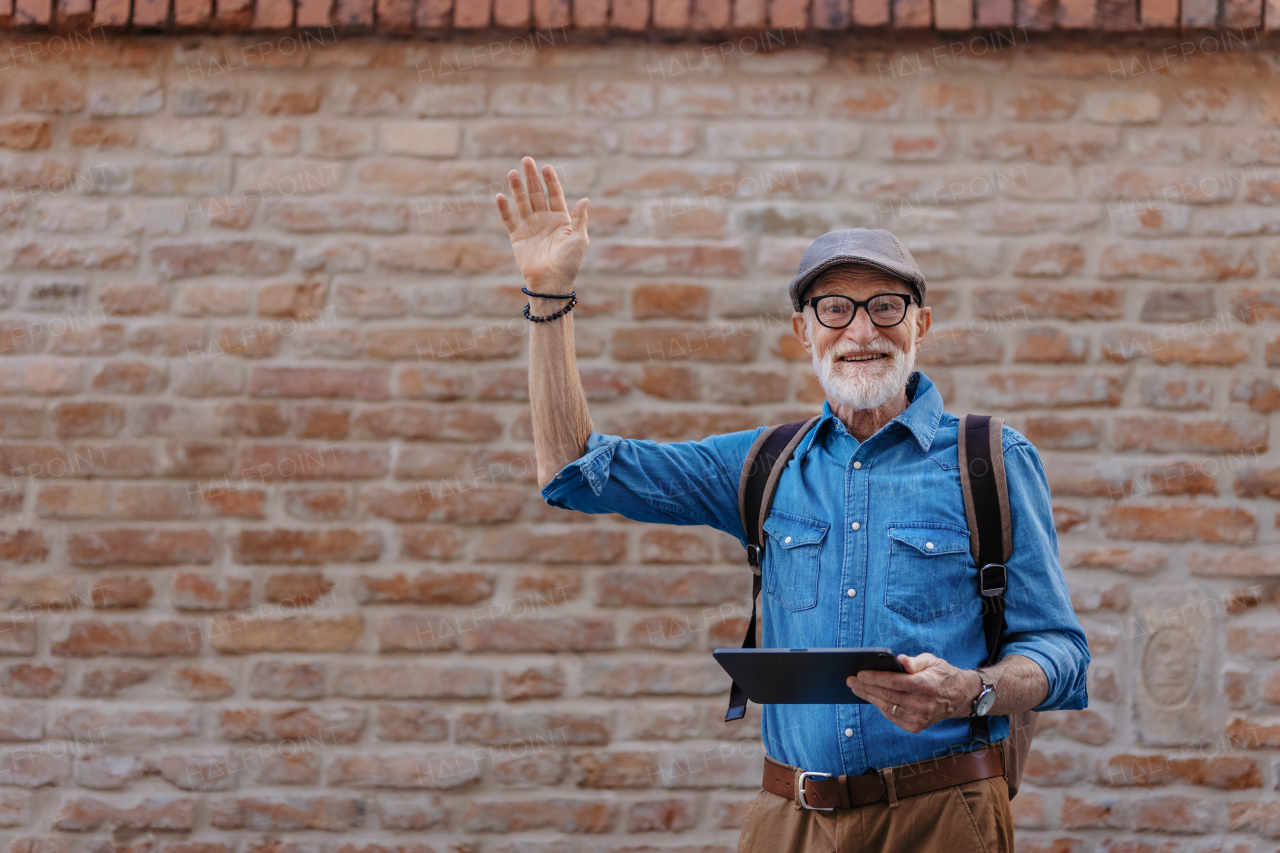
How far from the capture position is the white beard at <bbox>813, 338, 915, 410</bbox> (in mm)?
1873

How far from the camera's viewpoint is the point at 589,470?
6.22 ft

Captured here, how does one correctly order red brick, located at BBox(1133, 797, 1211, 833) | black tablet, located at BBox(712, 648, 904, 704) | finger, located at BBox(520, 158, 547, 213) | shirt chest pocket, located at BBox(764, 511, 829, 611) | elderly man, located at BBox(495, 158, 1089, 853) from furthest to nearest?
1. red brick, located at BBox(1133, 797, 1211, 833)
2. finger, located at BBox(520, 158, 547, 213)
3. shirt chest pocket, located at BBox(764, 511, 829, 611)
4. elderly man, located at BBox(495, 158, 1089, 853)
5. black tablet, located at BBox(712, 648, 904, 704)

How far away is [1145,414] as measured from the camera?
2.86 m

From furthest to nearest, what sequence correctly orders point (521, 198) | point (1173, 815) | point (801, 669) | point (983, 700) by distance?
point (1173, 815), point (521, 198), point (983, 700), point (801, 669)

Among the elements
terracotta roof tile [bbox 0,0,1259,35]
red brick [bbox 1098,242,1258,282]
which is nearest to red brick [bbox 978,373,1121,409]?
red brick [bbox 1098,242,1258,282]

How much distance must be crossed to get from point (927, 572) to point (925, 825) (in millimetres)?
464

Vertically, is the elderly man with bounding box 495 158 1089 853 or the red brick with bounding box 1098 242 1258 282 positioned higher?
the red brick with bounding box 1098 242 1258 282

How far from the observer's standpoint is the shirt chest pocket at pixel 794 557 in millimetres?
1822

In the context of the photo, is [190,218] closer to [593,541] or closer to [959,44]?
[593,541]

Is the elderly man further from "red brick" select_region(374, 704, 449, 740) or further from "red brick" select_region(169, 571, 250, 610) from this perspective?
"red brick" select_region(169, 571, 250, 610)

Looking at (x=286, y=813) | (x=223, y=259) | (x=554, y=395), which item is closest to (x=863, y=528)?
(x=554, y=395)

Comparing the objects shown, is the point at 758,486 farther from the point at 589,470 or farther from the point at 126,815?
the point at 126,815

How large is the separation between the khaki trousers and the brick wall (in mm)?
1100

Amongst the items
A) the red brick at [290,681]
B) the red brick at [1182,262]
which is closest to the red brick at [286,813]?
the red brick at [290,681]
